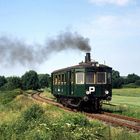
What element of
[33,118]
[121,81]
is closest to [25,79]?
[121,81]

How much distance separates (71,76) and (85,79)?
5.08ft

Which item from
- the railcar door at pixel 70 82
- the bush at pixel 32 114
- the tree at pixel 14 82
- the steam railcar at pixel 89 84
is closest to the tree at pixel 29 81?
the tree at pixel 14 82

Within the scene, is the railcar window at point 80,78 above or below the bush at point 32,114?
above

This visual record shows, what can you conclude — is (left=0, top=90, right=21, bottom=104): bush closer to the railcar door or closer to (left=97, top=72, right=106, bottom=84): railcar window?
the railcar door

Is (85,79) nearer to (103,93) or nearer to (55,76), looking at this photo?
(103,93)

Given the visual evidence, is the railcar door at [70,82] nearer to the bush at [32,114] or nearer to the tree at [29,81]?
the bush at [32,114]

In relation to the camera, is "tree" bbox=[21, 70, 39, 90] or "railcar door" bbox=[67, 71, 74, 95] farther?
"tree" bbox=[21, 70, 39, 90]

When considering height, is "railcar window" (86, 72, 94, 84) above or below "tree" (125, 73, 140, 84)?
below

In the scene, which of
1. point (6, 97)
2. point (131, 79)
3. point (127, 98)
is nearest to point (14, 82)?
point (131, 79)

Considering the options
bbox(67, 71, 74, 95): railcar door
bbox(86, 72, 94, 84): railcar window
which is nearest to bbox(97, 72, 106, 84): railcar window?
bbox(86, 72, 94, 84): railcar window

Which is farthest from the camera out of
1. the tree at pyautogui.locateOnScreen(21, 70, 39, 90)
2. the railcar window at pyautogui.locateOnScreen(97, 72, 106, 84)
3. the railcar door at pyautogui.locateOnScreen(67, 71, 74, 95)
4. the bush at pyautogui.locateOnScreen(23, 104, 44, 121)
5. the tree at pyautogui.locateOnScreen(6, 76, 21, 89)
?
the tree at pyautogui.locateOnScreen(21, 70, 39, 90)

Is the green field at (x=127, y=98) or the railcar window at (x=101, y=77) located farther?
the green field at (x=127, y=98)

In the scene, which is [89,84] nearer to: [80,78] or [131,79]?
[80,78]

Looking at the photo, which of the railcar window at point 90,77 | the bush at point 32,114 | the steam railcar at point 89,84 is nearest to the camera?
the bush at point 32,114
